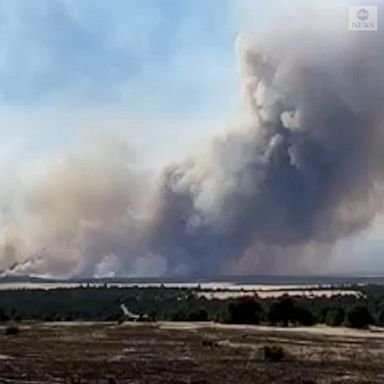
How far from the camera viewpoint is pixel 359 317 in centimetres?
4212

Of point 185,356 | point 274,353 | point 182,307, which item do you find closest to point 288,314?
point 182,307

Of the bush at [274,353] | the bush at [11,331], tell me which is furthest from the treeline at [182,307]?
the bush at [274,353]

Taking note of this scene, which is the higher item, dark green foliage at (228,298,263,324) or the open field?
dark green foliage at (228,298,263,324)

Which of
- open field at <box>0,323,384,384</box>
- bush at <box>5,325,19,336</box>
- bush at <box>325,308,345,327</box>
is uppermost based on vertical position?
bush at <box>325,308,345,327</box>

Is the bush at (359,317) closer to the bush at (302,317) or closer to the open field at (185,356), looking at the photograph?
the bush at (302,317)

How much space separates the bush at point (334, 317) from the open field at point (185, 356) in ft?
12.8

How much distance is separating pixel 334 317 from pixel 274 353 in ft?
55.8

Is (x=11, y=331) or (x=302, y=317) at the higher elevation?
(x=302, y=317)

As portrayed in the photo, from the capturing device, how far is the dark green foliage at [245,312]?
45.2m

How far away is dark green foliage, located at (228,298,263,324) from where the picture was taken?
4516 centimetres

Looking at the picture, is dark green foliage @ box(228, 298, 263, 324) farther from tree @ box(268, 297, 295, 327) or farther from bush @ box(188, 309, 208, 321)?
bush @ box(188, 309, 208, 321)

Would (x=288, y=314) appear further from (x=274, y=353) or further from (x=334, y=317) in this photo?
(x=274, y=353)

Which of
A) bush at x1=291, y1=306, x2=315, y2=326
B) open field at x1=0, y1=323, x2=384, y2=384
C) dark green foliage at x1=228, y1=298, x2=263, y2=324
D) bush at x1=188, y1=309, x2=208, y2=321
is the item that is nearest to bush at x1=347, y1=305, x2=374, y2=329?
bush at x1=291, y1=306, x2=315, y2=326

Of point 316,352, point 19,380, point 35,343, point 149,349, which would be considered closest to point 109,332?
point 35,343
